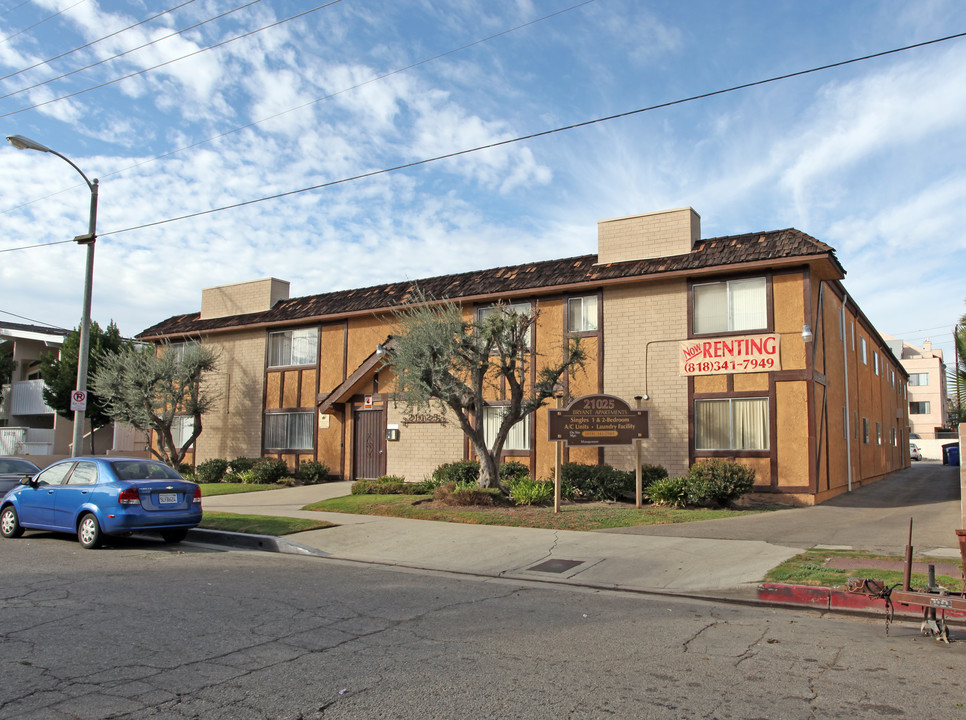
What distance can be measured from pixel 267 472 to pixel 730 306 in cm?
1534

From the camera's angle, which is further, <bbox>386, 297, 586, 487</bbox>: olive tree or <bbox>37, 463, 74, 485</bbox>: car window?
<bbox>386, 297, 586, 487</bbox>: olive tree

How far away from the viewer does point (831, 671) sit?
563cm

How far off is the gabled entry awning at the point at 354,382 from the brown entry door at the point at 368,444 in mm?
794

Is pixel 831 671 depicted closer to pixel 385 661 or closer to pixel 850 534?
pixel 385 661

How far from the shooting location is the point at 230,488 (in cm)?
2288

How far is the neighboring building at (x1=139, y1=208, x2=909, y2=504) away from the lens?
1778cm

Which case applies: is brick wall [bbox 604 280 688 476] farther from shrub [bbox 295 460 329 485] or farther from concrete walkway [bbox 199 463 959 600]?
shrub [bbox 295 460 329 485]

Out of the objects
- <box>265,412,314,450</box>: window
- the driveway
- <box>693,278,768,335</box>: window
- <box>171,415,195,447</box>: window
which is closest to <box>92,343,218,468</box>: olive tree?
Answer: <box>171,415,195,447</box>: window

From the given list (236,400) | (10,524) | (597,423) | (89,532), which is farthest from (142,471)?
(236,400)

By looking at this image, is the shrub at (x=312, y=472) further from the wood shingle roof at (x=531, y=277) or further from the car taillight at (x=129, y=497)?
the car taillight at (x=129, y=497)

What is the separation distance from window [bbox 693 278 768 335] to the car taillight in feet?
→ 43.7

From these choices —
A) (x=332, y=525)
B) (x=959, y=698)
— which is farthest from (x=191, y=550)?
(x=959, y=698)

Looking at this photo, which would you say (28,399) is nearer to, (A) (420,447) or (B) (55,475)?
(A) (420,447)

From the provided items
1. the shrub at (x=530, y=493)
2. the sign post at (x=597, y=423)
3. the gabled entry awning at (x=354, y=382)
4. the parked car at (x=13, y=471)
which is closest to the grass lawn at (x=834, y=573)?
the sign post at (x=597, y=423)
